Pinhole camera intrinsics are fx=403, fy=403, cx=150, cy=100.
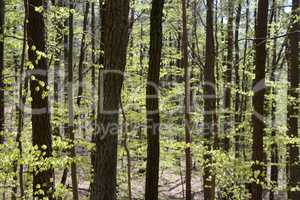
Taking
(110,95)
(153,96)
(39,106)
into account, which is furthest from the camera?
(153,96)

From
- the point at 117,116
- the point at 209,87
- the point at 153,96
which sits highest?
the point at 209,87

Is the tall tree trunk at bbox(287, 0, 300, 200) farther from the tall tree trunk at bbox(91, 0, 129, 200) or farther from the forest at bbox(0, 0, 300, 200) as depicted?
the tall tree trunk at bbox(91, 0, 129, 200)

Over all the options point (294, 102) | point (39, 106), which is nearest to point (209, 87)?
point (294, 102)

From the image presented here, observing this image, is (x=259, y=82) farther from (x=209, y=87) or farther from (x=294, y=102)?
(x=294, y=102)

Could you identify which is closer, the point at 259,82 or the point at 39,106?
the point at 39,106

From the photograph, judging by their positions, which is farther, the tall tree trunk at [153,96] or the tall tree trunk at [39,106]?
the tall tree trunk at [153,96]

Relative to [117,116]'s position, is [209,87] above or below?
above

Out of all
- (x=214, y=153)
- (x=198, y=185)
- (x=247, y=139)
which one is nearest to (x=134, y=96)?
(x=214, y=153)

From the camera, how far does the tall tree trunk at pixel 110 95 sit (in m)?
5.29

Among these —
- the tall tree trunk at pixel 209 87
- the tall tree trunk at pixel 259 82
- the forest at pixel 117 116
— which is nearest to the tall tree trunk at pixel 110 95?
the forest at pixel 117 116

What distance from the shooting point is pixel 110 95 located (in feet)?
17.4

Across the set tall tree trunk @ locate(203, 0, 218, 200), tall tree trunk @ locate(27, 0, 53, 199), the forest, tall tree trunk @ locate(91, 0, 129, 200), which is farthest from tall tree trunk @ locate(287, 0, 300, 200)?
tall tree trunk @ locate(91, 0, 129, 200)

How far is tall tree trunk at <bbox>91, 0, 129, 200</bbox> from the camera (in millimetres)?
5293

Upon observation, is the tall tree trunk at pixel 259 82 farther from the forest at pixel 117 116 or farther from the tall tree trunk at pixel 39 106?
the tall tree trunk at pixel 39 106
